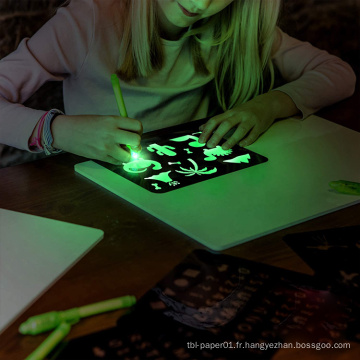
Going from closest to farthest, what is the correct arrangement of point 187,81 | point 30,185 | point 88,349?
point 88,349 → point 30,185 → point 187,81

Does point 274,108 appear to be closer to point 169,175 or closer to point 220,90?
point 220,90

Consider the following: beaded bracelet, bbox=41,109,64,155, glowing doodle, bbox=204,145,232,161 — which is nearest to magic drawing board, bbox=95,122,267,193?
glowing doodle, bbox=204,145,232,161

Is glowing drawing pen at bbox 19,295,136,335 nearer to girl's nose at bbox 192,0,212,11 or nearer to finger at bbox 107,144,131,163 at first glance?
finger at bbox 107,144,131,163

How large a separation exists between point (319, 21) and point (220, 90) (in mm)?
572

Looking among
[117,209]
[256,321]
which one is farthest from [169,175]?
[256,321]

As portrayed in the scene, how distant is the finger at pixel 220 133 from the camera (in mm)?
985

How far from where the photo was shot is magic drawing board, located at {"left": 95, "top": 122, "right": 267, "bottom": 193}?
83 centimetres

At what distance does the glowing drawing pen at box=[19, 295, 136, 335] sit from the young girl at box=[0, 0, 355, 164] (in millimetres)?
376

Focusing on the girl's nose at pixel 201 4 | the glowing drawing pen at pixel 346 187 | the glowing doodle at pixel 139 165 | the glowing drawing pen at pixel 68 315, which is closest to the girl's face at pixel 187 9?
the girl's nose at pixel 201 4

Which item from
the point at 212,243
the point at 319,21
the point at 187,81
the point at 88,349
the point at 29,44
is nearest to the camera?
the point at 88,349

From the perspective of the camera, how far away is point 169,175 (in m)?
0.85

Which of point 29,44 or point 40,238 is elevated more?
point 29,44

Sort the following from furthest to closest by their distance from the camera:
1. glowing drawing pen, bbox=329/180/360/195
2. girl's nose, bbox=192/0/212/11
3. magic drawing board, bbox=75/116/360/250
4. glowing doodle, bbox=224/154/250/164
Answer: girl's nose, bbox=192/0/212/11 < glowing doodle, bbox=224/154/250/164 < glowing drawing pen, bbox=329/180/360/195 < magic drawing board, bbox=75/116/360/250

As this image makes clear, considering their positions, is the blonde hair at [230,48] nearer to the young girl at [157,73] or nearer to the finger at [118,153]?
the young girl at [157,73]
